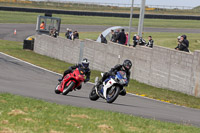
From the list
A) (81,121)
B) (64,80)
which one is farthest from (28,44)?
(81,121)

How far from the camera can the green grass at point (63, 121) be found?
878cm

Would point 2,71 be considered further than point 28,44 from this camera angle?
No

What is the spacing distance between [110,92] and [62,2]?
80.2m

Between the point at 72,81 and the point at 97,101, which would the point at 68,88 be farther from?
the point at 97,101

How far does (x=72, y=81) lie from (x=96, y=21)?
54186 mm

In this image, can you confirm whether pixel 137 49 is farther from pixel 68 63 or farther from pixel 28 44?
pixel 28 44

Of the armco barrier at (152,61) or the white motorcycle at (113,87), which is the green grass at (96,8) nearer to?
the armco barrier at (152,61)

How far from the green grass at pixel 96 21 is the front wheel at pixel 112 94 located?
49.0 m

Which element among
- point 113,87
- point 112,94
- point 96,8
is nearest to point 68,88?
point 112,94

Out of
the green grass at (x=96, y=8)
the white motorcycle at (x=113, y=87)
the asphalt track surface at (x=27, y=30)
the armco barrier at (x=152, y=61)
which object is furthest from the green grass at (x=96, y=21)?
the white motorcycle at (x=113, y=87)

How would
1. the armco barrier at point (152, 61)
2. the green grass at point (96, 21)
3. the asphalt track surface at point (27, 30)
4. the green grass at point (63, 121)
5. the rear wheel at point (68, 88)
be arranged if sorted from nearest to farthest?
the green grass at point (63, 121), the rear wheel at point (68, 88), the armco barrier at point (152, 61), the asphalt track surface at point (27, 30), the green grass at point (96, 21)

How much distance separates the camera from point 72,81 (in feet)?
49.8

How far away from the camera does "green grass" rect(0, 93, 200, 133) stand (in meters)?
8.78

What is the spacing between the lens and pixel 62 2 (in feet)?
305
